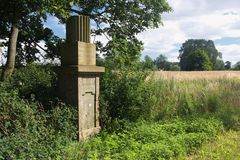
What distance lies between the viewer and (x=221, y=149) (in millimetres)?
9242

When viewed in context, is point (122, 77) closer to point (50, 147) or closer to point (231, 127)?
point (231, 127)

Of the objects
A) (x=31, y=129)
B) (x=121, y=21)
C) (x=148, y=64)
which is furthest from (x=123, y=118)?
(x=121, y=21)

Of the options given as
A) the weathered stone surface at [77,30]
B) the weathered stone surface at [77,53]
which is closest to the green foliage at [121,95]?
the weathered stone surface at [77,53]

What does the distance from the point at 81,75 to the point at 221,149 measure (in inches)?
136

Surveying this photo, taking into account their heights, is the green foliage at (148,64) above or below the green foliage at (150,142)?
above

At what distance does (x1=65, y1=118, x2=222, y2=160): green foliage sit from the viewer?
24.9ft

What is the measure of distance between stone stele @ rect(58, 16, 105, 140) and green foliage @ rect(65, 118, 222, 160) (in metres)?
0.53

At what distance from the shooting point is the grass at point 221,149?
855 centimetres

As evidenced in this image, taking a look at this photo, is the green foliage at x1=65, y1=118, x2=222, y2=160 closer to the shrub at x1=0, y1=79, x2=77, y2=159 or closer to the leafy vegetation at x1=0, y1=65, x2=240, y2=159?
the leafy vegetation at x1=0, y1=65, x2=240, y2=159

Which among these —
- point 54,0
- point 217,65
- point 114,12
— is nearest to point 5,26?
point 114,12

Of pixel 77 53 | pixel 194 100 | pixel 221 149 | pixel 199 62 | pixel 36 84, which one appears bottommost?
pixel 221 149

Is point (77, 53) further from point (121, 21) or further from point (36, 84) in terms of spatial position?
point (121, 21)

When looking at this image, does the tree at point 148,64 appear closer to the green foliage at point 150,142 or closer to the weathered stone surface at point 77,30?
the green foliage at point 150,142

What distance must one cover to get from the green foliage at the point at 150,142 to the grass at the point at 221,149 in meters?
0.22
